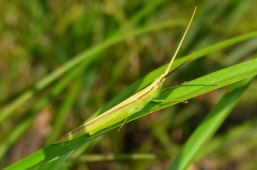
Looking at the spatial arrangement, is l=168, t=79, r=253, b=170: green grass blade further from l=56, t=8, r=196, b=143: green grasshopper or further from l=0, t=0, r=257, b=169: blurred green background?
l=0, t=0, r=257, b=169: blurred green background

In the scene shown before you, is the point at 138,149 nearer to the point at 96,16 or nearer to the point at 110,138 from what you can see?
the point at 110,138

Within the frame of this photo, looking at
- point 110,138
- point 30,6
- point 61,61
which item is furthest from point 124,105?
point 30,6

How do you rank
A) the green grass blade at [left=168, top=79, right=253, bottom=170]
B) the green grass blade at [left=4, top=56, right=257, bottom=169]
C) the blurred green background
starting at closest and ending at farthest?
1. the green grass blade at [left=4, top=56, right=257, bottom=169]
2. the green grass blade at [left=168, top=79, right=253, bottom=170]
3. the blurred green background

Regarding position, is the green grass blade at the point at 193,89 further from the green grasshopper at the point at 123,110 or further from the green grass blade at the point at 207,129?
the green grass blade at the point at 207,129

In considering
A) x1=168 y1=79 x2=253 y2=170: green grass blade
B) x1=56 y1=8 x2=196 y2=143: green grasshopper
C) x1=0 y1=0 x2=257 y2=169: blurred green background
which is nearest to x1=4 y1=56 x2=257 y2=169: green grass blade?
x1=56 y1=8 x2=196 y2=143: green grasshopper

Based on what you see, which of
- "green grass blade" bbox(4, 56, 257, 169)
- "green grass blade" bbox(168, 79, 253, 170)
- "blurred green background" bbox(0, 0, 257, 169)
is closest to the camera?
"green grass blade" bbox(4, 56, 257, 169)

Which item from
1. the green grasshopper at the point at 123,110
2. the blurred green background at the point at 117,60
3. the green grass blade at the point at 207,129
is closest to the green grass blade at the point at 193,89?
the green grasshopper at the point at 123,110
